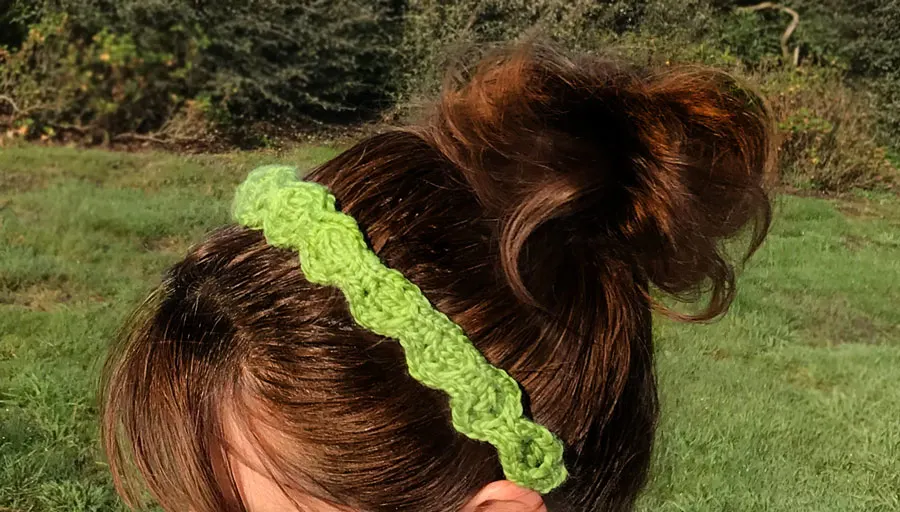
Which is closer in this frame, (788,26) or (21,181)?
(21,181)

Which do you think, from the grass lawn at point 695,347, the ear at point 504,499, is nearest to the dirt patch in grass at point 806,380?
the grass lawn at point 695,347

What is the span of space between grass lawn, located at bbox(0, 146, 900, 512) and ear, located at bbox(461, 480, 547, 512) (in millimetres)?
863

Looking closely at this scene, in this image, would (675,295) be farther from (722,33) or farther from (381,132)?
(722,33)

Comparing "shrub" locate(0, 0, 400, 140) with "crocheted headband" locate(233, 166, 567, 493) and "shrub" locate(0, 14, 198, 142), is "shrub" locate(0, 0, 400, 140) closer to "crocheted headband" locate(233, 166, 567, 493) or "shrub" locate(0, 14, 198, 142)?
"shrub" locate(0, 14, 198, 142)

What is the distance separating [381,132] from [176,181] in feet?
17.2

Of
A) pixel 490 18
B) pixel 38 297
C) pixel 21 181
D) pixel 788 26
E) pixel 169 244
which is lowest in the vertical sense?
pixel 788 26

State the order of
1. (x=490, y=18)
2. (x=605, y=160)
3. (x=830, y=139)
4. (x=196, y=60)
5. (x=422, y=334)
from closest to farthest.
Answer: (x=422, y=334) < (x=605, y=160) < (x=830, y=139) < (x=490, y=18) < (x=196, y=60)

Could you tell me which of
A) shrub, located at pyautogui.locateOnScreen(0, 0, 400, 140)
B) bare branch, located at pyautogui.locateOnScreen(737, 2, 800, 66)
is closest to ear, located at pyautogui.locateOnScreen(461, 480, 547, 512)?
shrub, located at pyautogui.locateOnScreen(0, 0, 400, 140)

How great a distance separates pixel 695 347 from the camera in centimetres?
398

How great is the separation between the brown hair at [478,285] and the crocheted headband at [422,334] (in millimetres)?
36

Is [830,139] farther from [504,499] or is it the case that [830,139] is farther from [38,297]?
[504,499]

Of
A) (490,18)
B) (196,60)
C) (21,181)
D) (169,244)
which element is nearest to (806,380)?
(169,244)

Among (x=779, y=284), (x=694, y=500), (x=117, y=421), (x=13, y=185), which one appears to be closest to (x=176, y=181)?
(x=13, y=185)

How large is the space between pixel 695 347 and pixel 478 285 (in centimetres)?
316
